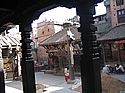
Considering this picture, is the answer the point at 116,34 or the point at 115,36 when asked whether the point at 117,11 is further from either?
the point at 115,36

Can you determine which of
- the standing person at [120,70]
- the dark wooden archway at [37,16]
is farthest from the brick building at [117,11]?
the dark wooden archway at [37,16]

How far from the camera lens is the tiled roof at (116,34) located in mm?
19866

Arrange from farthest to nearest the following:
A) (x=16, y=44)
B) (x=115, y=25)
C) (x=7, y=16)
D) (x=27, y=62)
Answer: (x=115, y=25), (x=16, y=44), (x=7, y=16), (x=27, y=62)

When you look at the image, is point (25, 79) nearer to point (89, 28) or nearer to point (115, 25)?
point (89, 28)

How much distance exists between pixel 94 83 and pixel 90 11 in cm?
118

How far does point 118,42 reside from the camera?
65.4 ft

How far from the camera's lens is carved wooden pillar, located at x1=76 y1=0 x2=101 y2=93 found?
136 inches

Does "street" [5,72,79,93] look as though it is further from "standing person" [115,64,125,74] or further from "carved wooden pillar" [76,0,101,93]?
"carved wooden pillar" [76,0,101,93]

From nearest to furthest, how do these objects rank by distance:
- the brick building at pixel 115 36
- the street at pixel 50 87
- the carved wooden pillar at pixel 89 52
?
the carved wooden pillar at pixel 89 52 → the street at pixel 50 87 → the brick building at pixel 115 36

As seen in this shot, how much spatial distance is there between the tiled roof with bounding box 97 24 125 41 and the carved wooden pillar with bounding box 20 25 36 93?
50.3 ft

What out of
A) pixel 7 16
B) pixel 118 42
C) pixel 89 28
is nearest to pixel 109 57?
pixel 118 42

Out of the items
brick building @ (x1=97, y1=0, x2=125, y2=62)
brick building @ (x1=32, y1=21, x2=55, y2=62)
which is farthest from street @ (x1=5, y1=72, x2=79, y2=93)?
brick building @ (x1=32, y1=21, x2=55, y2=62)

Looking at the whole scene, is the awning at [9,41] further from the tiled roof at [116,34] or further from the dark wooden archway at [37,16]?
the dark wooden archway at [37,16]

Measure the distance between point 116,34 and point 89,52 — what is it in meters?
17.9
